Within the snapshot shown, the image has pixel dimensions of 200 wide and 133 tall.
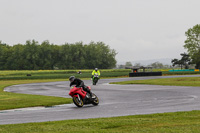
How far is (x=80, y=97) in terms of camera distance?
657 inches

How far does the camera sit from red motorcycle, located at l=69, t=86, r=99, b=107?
53.9 ft

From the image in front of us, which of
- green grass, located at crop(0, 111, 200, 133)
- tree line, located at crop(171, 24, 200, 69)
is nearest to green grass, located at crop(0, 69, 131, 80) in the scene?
tree line, located at crop(171, 24, 200, 69)

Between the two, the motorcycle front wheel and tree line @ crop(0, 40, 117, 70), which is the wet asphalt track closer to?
the motorcycle front wheel

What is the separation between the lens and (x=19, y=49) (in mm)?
127062

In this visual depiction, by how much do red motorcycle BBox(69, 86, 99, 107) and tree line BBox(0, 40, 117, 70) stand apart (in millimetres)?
106939

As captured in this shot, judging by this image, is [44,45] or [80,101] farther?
[44,45]

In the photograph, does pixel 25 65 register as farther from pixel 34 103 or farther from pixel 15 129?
pixel 15 129

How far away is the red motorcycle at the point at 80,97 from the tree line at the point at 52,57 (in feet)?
351

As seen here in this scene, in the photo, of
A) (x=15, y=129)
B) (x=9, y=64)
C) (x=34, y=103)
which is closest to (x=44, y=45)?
(x=9, y=64)

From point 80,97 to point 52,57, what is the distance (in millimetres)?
117719

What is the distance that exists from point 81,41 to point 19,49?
26.7 metres

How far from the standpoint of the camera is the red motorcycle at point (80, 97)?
53.9ft

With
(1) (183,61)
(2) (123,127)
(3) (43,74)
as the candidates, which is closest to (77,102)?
(2) (123,127)

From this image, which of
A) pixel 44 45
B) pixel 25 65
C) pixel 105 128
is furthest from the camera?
pixel 44 45
